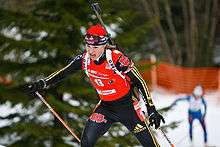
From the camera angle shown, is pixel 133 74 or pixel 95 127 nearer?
pixel 133 74

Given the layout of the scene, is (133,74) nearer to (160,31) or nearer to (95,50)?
(95,50)

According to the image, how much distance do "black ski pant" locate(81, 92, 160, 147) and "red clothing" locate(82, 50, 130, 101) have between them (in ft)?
0.38

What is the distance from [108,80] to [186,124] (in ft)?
35.5

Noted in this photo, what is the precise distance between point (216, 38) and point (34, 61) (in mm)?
15753

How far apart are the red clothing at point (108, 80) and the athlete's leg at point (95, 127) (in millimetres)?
208

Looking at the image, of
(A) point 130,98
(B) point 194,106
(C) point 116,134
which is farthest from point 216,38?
(A) point 130,98

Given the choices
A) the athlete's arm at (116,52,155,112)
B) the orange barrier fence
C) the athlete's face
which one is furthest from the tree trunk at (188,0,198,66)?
the athlete's face

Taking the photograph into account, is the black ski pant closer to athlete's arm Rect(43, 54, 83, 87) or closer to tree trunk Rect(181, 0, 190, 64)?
athlete's arm Rect(43, 54, 83, 87)

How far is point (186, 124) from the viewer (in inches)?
611

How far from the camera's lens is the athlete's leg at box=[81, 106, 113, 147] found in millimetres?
5309

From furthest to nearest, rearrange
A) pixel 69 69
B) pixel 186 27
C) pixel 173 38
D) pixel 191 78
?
pixel 186 27, pixel 173 38, pixel 191 78, pixel 69 69

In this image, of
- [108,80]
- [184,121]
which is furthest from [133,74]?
[184,121]

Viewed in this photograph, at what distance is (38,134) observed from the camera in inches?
325

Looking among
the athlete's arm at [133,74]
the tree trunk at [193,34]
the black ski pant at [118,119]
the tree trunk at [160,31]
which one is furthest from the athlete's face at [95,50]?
the tree trunk at [193,34]
